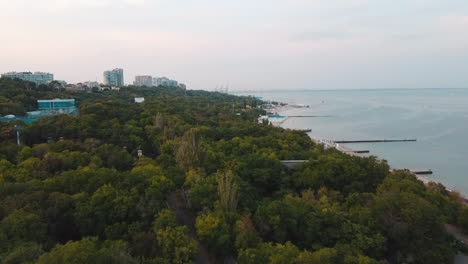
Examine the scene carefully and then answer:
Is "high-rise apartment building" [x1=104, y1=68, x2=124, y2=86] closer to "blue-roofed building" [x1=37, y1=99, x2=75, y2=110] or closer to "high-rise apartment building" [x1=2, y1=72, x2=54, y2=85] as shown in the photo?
"high-rise apartment building" [x1=2, y1=72, x2=54, y2=85]

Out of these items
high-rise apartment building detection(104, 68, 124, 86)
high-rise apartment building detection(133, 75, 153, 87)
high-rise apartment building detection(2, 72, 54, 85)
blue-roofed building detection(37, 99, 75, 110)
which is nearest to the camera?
blue-roofed building detection(37, 99, 75, 110)

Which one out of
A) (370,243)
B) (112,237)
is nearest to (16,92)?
(112,237)

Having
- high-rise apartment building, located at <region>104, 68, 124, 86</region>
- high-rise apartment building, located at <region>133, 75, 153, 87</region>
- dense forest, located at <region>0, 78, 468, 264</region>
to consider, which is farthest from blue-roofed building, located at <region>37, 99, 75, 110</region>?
high-rise apartment building, located at <region>133, 75, 153, 87</region>

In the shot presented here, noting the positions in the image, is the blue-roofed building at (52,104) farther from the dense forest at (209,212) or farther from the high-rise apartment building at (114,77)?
the high-rise apartment building at (114,77)

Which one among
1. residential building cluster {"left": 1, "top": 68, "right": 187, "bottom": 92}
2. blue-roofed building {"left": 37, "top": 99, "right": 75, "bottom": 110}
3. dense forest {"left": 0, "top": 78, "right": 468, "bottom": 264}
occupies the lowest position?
dense forest {"left": 0, "top": 78, "right": 468, "bottom": 264}

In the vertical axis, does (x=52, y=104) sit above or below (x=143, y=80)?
below

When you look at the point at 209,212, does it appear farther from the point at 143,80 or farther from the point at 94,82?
the point at 143,80

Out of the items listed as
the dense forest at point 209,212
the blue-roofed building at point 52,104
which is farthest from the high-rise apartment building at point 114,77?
the dense forest at point 209,212

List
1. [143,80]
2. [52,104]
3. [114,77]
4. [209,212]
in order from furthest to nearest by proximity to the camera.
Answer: [143,80], [114,77], [52,104], [209,212]

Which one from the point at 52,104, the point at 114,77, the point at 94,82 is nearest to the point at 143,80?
the point at 114,77

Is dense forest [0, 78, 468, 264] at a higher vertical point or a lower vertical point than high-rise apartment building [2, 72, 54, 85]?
lower
